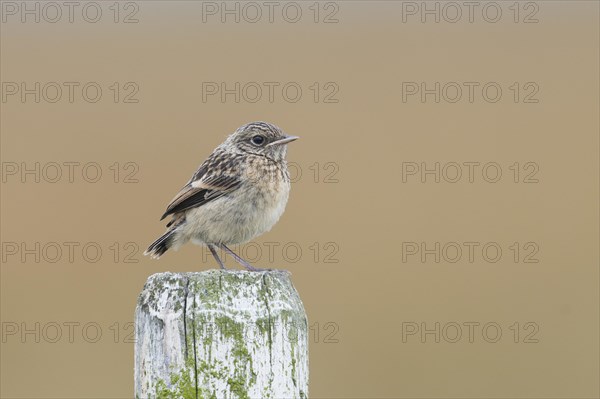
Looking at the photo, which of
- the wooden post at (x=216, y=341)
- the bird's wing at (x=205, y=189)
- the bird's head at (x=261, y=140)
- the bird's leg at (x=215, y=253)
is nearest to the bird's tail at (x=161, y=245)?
the bird's wing at (x=205, y=189)

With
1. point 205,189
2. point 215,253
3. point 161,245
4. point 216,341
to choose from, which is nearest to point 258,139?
point 205,189

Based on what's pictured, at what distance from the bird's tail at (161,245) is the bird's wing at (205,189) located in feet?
Result: 0.56

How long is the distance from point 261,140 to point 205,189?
0.76m

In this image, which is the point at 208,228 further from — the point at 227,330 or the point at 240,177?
the point at 227,330

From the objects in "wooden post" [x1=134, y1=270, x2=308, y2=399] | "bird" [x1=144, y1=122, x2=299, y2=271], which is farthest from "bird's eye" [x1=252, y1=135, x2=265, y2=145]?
"wooden post" [x1=134, y1=270, x2=308, y2=399]

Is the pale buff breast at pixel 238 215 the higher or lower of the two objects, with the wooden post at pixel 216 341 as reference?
higher

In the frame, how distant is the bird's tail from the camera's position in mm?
6570

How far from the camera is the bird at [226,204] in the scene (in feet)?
21.3

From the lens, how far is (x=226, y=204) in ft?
21.2

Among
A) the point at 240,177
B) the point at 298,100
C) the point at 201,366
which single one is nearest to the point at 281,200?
the point at 240,177

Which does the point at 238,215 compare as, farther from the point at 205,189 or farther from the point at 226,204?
the point at 205,189

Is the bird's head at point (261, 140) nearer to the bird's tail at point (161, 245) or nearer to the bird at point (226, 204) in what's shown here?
the bird at point (226, 204)

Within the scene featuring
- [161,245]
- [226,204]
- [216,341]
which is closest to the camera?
[216,341]

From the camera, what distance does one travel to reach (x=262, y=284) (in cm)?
330
